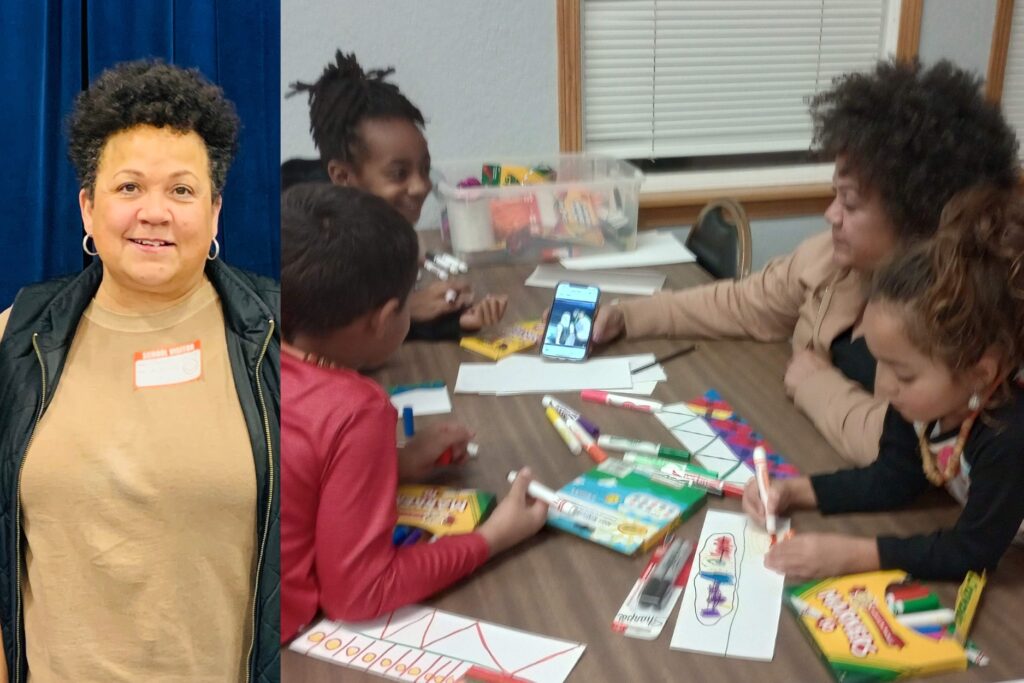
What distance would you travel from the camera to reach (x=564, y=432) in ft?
2.61

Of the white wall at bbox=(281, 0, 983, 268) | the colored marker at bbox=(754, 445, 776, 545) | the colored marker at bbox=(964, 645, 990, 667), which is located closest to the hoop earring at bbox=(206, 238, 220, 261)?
the white wall at bbox=(281, 0, 983, 268)

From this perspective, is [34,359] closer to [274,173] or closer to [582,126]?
[274,173]

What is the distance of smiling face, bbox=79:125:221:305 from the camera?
559 mm

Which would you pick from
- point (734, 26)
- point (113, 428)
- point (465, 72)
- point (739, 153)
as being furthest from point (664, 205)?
point (113, 428)

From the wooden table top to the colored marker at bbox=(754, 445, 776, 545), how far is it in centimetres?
3

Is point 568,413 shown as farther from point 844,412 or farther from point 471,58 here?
point 471,58

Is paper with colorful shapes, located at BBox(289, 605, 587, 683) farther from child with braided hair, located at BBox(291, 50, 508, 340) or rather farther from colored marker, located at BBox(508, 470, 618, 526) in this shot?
child with braided hair, located at BBox(291, 50, 508, 340)

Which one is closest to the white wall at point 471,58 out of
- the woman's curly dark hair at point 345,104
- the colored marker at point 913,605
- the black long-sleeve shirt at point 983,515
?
the woman's curly dark hair at point 345,104

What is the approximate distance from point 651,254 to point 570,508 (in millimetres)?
614

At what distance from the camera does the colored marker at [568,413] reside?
80 centimetres

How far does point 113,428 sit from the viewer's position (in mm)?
592

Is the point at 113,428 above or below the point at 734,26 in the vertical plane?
below

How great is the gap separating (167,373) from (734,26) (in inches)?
31.1

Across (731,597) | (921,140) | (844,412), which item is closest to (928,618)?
(731,597)
